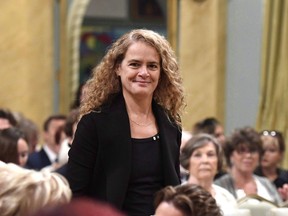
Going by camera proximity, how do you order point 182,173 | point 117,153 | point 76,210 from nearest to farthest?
point 76,210 → point 117,153 → point 182,173

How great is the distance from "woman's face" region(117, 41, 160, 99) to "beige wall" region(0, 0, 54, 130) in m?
6.96

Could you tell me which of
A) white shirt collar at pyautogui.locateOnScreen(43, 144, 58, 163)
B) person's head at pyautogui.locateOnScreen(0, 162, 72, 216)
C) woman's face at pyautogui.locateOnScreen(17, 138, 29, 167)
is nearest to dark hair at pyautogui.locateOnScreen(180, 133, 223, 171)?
woman's face at pyautogui.locateOnScreen(17, 138, 29, 167)

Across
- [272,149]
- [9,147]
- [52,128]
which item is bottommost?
[272,149]

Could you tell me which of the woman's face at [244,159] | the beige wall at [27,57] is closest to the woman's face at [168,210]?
the woman's face at [244,159]

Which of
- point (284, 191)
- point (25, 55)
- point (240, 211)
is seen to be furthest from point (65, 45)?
point (240, 211)

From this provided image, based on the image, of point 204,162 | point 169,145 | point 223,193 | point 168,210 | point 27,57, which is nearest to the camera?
point 168,210

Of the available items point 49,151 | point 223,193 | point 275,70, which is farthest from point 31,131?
point 275,70

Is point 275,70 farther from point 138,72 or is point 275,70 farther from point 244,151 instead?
point 138,72

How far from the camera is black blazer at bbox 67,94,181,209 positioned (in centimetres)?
395

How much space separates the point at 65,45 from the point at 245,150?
4531 millimetres

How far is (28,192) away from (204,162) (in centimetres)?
421

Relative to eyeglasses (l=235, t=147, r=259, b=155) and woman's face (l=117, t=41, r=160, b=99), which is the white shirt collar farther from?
woman's face (l=117, t=41, r=160, b=99)

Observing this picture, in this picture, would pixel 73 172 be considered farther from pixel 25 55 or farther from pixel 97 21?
pixel 97 21

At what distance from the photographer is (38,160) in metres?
8.59
